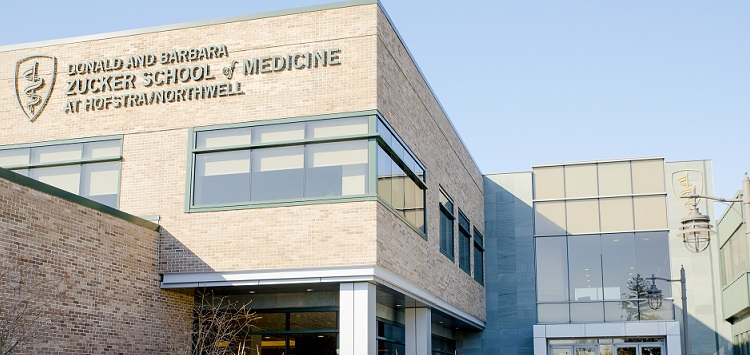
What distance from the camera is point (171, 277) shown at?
19.8 m

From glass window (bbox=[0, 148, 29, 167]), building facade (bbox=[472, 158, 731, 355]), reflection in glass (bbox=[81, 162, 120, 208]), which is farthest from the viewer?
building facade (bbox=[472, 158, 731, 355])

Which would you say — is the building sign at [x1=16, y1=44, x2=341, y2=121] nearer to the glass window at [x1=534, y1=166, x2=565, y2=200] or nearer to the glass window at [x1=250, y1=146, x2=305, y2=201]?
the glass window at [x1=250, y1=146, x2=305, y2=201]

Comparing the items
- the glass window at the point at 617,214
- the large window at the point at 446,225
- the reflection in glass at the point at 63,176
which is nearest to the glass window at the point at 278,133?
the reflection in glass at the point at 63,176

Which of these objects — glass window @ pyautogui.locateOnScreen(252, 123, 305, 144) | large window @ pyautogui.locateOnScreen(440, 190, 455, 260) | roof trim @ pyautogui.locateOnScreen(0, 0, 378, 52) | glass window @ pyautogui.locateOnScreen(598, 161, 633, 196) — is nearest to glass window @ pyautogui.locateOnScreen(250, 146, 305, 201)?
glass window @ pyautogui.locateOnScreen(252, 123, 305, 144)

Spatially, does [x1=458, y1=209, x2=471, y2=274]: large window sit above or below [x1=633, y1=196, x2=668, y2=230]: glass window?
below

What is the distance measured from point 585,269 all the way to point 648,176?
459cm

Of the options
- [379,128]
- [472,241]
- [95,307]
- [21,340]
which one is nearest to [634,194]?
[472,241]

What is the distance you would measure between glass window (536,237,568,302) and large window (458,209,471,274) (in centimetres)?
467

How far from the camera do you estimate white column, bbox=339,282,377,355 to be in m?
18.5

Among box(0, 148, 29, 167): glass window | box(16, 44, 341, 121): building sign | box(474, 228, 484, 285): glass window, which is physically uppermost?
box(16, 44, 341, 121): building sign

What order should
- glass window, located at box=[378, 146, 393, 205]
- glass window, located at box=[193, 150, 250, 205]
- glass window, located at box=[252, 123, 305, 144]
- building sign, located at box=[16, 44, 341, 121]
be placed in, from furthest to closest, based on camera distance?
building sign, located at box=[16, 44, 341, 121]
glass window, located at box=[193, 150, 250, 205]
glass window, located at box=[252, 123, 305, 144]
glass window, located at box=[378, 146, 393, 205]

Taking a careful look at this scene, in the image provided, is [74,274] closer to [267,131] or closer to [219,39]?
[267,131]

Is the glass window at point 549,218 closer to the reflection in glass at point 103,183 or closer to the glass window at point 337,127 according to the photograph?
the glass window at point 337,127

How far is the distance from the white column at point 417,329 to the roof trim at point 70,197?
836 centimetres
